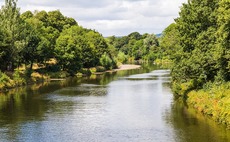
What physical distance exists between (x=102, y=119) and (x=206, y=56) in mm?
17276

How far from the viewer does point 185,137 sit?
1491 inches

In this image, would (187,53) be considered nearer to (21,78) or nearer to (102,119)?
(102,119)

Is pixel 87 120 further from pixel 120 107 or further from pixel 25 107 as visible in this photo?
pixel 25 107

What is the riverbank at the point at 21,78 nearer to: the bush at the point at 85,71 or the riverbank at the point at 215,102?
the bush at the point at 85,71

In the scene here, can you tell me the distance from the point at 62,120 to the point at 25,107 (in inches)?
474

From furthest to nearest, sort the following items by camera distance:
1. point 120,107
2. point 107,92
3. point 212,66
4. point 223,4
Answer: point 107,92 → point 120,107 → point 212,66 → point 223,4

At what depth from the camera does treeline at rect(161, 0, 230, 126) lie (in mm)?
44219

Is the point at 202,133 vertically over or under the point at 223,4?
under

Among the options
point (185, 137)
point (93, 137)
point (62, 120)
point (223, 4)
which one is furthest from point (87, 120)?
point (223, 4)

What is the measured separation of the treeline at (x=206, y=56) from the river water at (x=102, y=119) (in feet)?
7.36

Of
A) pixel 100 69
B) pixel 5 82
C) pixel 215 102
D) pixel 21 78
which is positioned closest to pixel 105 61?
pixel 100 69

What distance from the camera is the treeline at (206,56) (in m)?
44.2

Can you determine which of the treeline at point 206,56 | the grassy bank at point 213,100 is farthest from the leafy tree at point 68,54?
the grassy bank at point 213,100

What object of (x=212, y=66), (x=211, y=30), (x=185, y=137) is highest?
(x=211, y=30)
